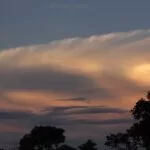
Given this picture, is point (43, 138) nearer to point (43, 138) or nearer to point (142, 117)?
point (43, 138)

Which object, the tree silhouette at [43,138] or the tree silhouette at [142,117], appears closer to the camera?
the tree silhouette at [142,117]

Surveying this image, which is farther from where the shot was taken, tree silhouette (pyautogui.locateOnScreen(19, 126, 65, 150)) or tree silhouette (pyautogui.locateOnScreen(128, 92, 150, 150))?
tree silhouette (pyautogui.locateOnScreen(19, 126, 65, 150))

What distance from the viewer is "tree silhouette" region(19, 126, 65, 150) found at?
132m

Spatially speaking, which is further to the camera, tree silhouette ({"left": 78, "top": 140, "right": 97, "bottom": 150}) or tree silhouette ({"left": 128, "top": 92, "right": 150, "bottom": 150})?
tree silhouette ({"left": 78, "top": 140, "right": 97, "bottom": 150})

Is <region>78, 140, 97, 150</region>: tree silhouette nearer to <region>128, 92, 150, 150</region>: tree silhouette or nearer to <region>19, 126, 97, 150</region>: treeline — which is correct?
<region>19, 126, 97, 150</region>: treeline

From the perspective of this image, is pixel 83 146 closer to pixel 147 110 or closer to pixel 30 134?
pixel 30 134

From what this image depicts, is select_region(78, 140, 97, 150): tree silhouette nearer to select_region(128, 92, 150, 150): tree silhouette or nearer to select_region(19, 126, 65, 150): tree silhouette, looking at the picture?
select_region(19, 126, 65, 150): tree silhouette


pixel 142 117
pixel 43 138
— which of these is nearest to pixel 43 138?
pixel 43 138

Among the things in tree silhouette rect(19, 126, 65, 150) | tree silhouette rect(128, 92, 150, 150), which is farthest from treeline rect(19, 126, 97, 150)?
tree silhouette rect(128, 92, 150, 150)

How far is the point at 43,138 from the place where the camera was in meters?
133

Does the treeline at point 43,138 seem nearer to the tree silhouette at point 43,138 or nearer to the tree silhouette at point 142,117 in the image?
the tree silhouette at point 43,138

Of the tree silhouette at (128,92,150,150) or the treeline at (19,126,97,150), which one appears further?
the treeline at (19,126,97,150)

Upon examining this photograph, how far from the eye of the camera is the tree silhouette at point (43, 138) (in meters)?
132

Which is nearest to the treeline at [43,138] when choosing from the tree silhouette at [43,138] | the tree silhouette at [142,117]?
the tree silhouette at [43,138]
